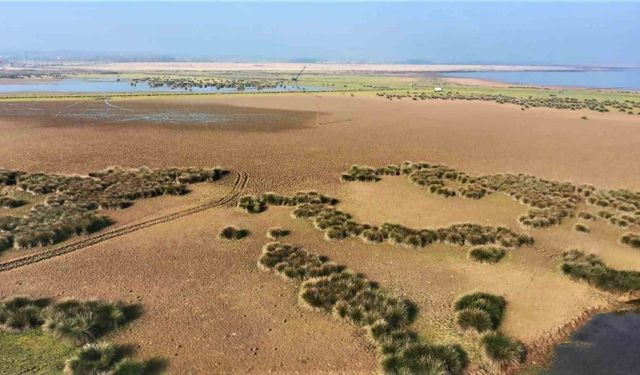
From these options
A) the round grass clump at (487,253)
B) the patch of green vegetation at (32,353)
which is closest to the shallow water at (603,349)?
the round grass clump at (487,253)

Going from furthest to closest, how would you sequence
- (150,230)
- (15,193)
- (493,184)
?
(493,184) < (15,193) < (150,230)

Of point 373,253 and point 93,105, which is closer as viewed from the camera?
point 373,253

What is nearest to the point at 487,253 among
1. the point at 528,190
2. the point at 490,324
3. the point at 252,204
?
the point at 490,324

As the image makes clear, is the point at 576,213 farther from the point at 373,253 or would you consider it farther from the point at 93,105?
the point at 93,105

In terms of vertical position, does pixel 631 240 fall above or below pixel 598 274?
above

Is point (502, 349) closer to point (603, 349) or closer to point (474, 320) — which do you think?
point (474, 320)

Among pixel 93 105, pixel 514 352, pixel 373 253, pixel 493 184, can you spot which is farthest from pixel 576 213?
pixel 93 105
